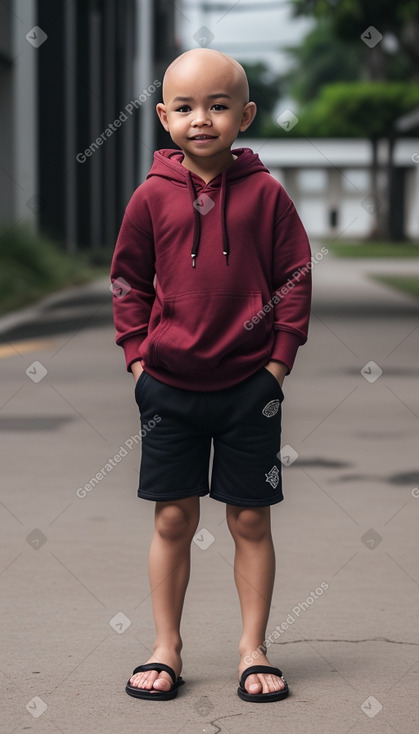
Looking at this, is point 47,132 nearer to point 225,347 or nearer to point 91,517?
point 91,517

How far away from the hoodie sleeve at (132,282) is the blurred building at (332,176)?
66162 millimetres

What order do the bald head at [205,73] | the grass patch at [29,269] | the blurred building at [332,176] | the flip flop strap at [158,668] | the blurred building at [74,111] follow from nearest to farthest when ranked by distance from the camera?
the bald head at [205,73]
the flip flop strap at [158,668]
the grass patch at [29,269]
the blurred building at [74,111]
the blurred building at [332,176]

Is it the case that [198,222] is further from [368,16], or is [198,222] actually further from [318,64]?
[318,64]

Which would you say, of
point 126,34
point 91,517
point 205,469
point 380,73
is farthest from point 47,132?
point 380,73

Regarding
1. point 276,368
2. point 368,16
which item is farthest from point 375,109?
point 276,368

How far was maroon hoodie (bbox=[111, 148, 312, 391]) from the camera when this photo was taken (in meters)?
3.71

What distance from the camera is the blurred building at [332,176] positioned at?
72812 millimetres

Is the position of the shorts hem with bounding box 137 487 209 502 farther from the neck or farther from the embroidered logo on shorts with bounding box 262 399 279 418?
the neck

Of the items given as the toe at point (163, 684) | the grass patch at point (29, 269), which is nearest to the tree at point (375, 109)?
the grass patch at point (29, 269)

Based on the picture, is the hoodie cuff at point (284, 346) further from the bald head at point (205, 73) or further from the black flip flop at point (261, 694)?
the black flip flop at point (261, 694)

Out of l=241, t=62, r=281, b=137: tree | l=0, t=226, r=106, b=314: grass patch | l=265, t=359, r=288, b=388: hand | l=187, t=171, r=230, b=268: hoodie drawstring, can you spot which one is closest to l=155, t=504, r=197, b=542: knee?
l=265, t=359, r=288, b=388: hand

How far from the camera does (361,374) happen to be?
11711mm

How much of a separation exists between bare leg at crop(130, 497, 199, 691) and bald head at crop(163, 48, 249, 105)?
1.17 metres

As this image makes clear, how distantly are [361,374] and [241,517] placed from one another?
792 centimetres
